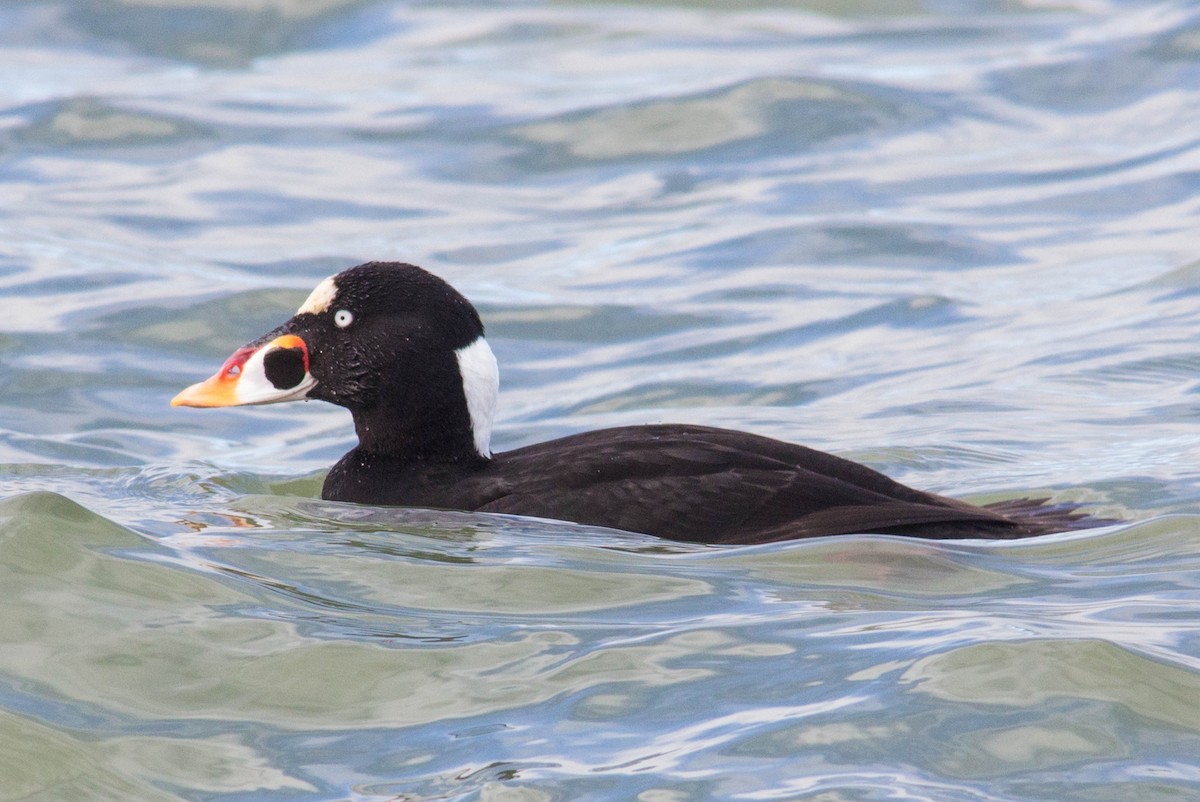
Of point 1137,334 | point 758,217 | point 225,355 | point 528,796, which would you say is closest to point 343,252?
point 225,355

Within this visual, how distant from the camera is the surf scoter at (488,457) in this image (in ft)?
18.7

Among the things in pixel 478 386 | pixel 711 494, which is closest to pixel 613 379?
pixel 478 386

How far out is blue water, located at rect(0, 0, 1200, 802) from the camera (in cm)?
418

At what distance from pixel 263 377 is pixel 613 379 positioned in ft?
10.7

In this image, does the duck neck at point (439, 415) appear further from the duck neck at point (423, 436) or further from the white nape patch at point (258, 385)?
the white nape patch at point (258, 385)

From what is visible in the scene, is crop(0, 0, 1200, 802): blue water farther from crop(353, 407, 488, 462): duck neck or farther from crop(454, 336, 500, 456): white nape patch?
crop(454, 336, 500, 456): white nape patch

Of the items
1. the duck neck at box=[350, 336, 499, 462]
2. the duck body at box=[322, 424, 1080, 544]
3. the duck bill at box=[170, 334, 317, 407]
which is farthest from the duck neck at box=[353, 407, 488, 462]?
the duck bill at box=[170, 334, 317, 407]

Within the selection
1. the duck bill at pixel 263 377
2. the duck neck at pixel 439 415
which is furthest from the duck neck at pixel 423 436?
the duck bill at pixel 263 377

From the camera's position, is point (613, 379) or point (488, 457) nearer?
point (488, 457)

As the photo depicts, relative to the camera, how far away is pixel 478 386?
648 cm

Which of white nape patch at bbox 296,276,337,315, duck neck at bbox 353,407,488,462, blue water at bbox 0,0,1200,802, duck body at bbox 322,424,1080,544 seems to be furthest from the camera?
white nape patch at bbox 296,276,337,315

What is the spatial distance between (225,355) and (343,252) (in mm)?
1874

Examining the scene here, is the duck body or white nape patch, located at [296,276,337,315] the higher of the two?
white nape patch, located at [296,276,337,315]

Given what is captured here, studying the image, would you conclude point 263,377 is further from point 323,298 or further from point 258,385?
point 323,298
